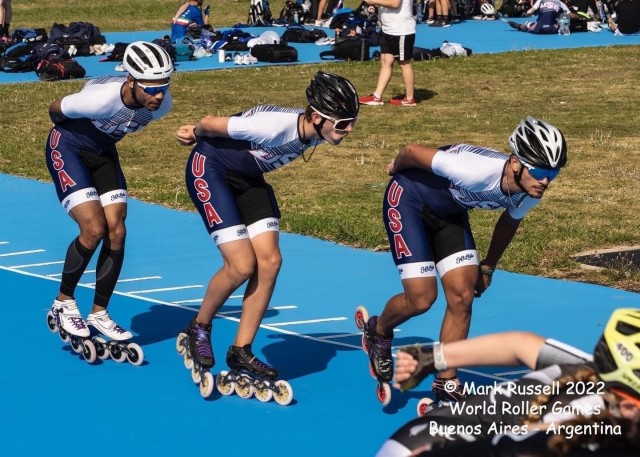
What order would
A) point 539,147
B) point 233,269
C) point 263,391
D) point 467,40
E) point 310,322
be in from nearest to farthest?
point 539,147 < point 263,391 < point 233,269 < point 310,322 < point 467,40

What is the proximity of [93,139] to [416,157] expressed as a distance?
8.86 ft

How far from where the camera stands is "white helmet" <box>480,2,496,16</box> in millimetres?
34875

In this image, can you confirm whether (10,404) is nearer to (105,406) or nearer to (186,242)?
(105,406)

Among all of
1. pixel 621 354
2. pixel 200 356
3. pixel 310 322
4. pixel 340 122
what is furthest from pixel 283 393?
pixel 621 354

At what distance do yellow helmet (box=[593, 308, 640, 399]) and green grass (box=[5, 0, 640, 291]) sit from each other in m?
6.67

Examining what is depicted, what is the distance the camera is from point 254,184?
8.91m

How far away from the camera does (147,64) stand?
29.1 feet

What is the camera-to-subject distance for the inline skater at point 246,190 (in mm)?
8359

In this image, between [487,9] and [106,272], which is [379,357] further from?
[487,9]

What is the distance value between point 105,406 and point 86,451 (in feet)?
2.64

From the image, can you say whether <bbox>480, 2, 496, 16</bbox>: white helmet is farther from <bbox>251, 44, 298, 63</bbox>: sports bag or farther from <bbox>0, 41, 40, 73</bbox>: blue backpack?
<bbox>0, 41, 40, 73</bbox>: blue backpack

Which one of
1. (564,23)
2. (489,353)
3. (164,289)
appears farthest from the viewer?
(564,23)

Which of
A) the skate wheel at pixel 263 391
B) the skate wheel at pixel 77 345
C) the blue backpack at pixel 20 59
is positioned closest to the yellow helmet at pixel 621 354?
the skate wheel at pixel 263 391

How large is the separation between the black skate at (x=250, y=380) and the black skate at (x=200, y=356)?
0.11 m
